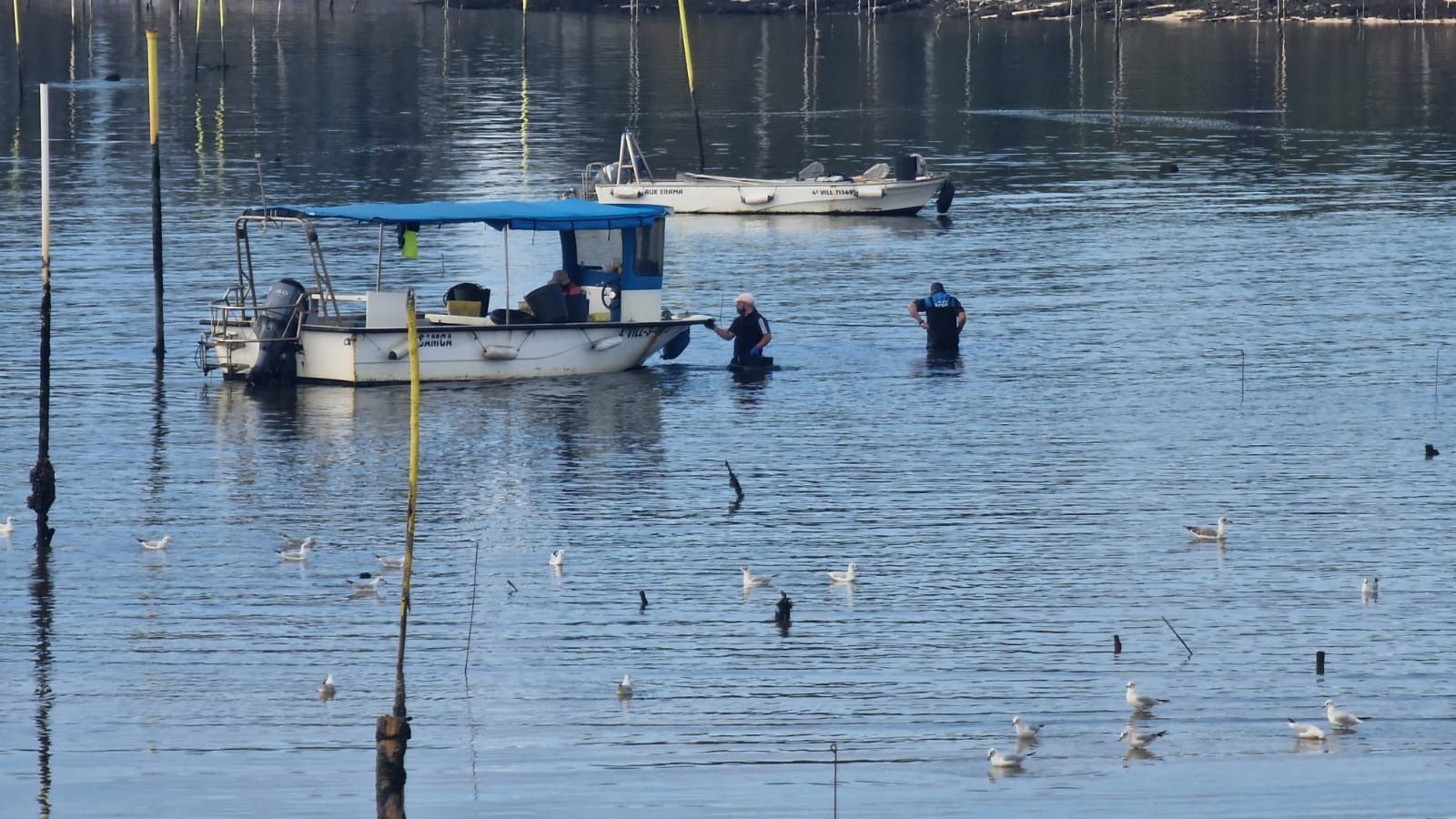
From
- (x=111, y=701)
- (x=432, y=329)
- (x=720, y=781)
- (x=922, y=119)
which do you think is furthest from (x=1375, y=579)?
(x=922, y=119)

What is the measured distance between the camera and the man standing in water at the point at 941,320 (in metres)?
38.6

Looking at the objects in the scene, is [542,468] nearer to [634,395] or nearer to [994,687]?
[634,395]

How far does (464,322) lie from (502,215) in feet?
6.22

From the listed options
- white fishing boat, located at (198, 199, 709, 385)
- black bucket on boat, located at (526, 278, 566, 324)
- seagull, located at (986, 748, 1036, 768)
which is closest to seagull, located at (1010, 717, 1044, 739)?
seagull, located at (986, 748, 1036, 768)

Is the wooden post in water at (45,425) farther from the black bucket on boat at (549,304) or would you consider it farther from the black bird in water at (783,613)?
the black bucket on boat at (549,304)

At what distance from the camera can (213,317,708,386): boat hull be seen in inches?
→ 1371

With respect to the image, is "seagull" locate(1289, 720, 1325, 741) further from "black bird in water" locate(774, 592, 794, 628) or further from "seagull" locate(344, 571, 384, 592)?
"seagull" locate(344, 571, 384, 592)

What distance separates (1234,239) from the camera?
5472 centimetres

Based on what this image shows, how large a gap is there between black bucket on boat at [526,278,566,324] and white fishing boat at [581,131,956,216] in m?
25.4

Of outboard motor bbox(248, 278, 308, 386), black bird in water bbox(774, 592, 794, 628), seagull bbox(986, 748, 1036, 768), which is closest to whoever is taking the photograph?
seagull bbox(986, 748, 1036, 768)

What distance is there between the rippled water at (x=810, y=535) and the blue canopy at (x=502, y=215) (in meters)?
2.75

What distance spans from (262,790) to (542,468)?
12.9 m

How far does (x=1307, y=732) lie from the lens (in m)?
18.3

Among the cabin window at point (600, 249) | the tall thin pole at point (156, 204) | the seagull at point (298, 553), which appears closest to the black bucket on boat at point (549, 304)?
the cabin window at point (600, 249)
